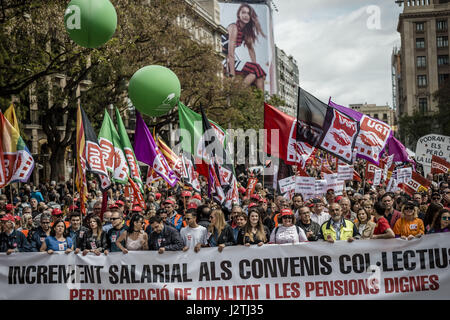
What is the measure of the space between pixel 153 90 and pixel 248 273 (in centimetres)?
597

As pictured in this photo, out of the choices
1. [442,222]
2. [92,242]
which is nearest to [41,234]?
[92,242]

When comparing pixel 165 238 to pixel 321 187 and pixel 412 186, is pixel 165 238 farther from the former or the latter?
pixel 412 186

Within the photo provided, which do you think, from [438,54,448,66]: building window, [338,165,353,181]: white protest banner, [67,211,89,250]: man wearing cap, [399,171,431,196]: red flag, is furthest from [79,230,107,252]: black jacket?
[438,54,448,66]: building window

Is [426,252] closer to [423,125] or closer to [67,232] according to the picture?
[67,232]

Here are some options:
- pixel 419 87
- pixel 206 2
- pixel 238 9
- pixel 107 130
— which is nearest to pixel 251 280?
pixel 107 130

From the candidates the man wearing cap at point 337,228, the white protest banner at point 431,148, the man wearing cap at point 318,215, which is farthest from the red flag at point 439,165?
the man wearing cap at point 337,228

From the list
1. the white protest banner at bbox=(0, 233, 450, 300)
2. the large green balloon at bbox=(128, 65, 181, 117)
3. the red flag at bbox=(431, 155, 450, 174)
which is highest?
the large green balloon at bbox=(128, 65, 181, 117)

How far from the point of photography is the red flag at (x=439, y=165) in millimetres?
17016

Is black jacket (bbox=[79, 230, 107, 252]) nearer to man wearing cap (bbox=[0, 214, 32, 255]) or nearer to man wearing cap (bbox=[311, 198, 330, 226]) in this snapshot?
man wearing cap (bbox=[0, 214, 32, 255])

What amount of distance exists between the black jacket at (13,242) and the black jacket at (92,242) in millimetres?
1026

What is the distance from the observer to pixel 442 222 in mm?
7492

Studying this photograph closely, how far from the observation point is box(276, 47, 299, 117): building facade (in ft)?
437

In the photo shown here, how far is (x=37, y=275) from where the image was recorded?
26.8ft

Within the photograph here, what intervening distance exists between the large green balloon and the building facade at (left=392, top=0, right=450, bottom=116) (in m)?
95.1
